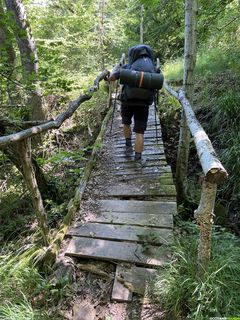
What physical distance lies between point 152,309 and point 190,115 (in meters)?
2.26

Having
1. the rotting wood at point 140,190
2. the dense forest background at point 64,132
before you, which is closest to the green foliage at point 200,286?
the dense forest background at point 64,132

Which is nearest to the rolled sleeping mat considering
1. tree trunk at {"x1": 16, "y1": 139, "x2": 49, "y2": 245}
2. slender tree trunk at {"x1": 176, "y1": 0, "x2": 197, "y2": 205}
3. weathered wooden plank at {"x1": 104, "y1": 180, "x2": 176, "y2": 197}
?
slender tree trunk at {"x1": 176, "y1": 0, "x2": 197, "y2": 205}

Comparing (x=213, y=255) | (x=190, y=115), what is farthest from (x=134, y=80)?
(x=213, y=255)

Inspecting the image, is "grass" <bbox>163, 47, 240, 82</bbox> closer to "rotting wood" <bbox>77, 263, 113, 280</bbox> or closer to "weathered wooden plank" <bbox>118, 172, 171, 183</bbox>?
"weathered wooden plank" <bbox>118, 172, 171, 183</bbox>

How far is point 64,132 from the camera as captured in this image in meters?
8.83

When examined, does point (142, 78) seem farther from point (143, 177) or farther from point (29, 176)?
point (29, 176)

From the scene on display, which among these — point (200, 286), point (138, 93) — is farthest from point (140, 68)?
point (200, 286)

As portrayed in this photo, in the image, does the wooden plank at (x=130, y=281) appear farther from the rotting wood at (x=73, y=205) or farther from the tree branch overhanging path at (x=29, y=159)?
the tree branch overhanging path at (x=29, y=159)

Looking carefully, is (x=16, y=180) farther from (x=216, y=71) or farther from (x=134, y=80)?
(x=216, y=71)

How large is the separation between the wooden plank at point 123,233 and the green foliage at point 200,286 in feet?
1.69

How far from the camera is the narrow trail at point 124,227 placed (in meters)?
2.71

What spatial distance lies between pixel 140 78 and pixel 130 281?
2.91 metres

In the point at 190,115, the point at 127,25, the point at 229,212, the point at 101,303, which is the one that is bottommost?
the point at 229,212

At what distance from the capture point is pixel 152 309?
2439mm
